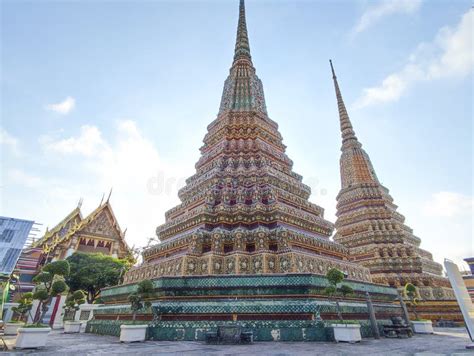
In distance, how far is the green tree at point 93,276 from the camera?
30.2 metres

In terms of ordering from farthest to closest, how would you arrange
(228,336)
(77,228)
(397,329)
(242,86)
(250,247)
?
(77,228) < (242,86) < (250,247) < (397,329) < (228,336)

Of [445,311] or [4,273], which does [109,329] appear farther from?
[445,311]

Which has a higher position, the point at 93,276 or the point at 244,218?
the point at 93,276

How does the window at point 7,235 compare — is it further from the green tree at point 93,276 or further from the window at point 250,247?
the window at point 250,247

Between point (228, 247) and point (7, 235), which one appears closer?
point (228, 247)

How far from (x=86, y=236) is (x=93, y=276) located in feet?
40.4

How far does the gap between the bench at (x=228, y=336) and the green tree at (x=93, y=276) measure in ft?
76.7

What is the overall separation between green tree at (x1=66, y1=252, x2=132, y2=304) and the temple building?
236 inches

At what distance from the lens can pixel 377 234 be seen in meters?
24.3

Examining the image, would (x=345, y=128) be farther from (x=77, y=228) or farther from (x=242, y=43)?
(x=77, y=228)

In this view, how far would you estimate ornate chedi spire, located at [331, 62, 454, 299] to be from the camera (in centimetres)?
2197

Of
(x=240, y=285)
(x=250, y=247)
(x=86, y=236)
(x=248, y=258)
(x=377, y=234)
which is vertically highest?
(x=86, y=236)

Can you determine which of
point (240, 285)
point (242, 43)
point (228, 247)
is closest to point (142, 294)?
point (240, 285)

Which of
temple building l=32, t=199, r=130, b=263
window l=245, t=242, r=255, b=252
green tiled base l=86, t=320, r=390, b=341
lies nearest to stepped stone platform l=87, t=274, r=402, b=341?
green tiled base l=86, t=320, r=390, b=341
